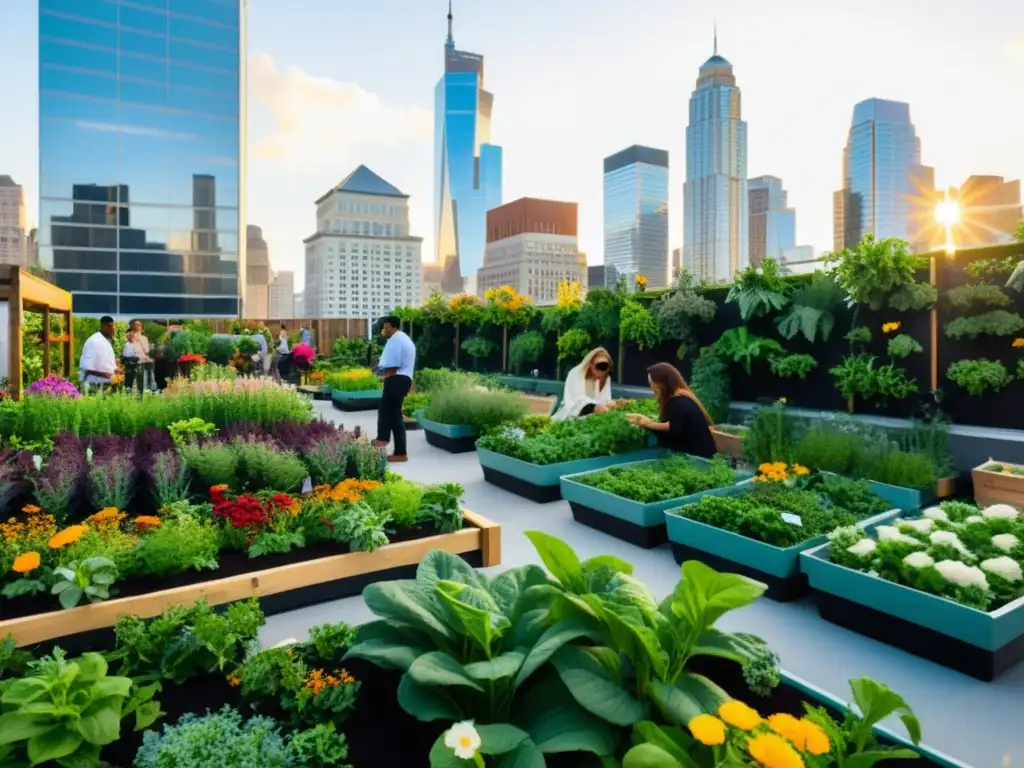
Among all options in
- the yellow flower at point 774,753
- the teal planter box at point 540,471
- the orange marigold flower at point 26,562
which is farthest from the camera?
the teal planter box at point 540,471

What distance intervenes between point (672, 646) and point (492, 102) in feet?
393

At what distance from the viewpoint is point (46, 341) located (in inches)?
336

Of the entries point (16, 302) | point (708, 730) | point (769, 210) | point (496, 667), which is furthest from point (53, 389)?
point (769, 210)

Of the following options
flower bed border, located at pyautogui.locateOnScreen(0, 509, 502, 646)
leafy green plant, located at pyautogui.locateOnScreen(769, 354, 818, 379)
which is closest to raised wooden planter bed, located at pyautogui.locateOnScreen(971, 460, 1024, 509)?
leafy green plant, located at pyautogui.locateOnScreen(769, 354, 818, 379)

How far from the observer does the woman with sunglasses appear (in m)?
6.71

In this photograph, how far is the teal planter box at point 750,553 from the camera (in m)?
3.06

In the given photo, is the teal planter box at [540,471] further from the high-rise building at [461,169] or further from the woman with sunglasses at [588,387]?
the high-rise building at [461,169]

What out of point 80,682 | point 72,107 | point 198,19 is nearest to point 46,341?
point 80,682

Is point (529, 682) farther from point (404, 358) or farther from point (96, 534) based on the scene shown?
point (404, 358)

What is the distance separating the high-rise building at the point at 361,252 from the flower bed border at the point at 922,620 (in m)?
57.1

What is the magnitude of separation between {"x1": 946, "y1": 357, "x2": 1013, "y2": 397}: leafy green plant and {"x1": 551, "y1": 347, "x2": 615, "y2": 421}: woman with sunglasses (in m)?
3.11

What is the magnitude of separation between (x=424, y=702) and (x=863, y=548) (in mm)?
2159

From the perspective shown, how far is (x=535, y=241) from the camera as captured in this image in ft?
70.4

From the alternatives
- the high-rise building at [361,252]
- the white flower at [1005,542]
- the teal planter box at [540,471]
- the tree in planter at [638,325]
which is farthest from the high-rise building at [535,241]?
the high-rise building at [361,252]
